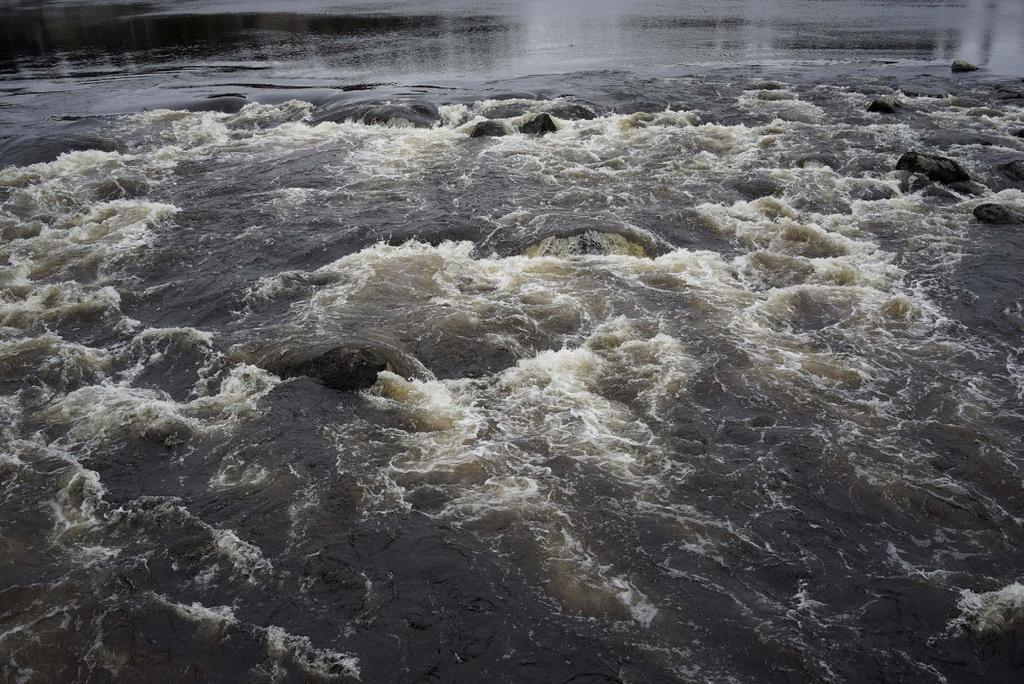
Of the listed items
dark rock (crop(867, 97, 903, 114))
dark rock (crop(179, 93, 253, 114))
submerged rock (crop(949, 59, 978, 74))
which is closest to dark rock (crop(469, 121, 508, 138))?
dark rock (crop(179, 93, 253, 114))

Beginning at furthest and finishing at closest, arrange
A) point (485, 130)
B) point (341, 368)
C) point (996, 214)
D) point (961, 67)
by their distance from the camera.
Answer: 1. point (961, 67)
2. point (485, 130)
3. point (996, 214)
4. point (341, 368)

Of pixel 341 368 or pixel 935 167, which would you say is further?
pixel 935 167

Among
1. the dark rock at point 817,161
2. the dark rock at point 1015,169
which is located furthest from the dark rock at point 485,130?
the dark rock at point 1015,169

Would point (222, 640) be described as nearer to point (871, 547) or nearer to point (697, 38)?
point (871, 547)

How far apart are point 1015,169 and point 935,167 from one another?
2.34m

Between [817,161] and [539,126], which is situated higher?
[539,126]

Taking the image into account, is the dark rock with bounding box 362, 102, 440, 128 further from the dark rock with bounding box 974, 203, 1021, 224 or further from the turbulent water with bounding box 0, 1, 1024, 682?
the dark rock with bounding box 974, 203, 1021, 224

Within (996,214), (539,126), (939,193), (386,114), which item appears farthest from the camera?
(386,114)

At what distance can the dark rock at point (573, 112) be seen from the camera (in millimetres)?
23516

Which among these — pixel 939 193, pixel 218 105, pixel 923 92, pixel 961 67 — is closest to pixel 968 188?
pixel 939 193

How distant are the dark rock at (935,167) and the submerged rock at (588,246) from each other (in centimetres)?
808

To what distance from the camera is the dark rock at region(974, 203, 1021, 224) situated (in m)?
15.3

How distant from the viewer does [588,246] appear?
566 inches

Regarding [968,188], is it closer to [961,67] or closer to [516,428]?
[516,428]
